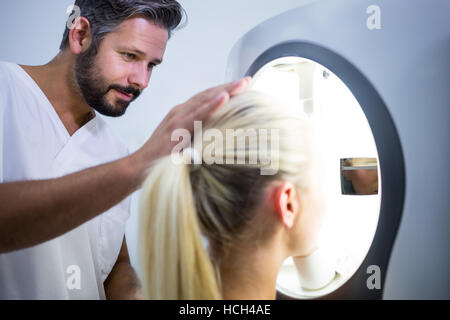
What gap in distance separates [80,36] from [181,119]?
0.42 metres

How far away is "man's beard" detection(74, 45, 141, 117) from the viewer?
3.13 ft

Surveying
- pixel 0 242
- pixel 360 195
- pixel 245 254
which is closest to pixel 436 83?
pixel 360 195

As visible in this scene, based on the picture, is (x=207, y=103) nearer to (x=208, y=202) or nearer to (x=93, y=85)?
(x=208, y=202)

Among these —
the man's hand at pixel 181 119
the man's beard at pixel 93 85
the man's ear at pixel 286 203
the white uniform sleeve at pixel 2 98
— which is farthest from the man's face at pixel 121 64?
the man's ear at pixel 286 203

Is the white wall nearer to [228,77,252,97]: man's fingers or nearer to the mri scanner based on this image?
the mri scanner

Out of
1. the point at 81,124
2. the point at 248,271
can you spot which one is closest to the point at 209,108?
the point at 248,271

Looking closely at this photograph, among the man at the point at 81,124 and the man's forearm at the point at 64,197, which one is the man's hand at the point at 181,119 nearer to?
the man's forearm at the point at 64,197

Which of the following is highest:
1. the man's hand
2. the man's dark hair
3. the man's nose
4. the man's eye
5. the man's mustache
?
the man's dark hair

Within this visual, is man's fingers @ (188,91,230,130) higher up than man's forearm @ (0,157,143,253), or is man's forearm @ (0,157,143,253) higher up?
man's fingers @ (188,91,230,130)

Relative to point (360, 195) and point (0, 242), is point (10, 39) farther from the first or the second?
point (360, 195)

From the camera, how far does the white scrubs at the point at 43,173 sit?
35.8 inches

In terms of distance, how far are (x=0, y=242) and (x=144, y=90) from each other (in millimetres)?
462

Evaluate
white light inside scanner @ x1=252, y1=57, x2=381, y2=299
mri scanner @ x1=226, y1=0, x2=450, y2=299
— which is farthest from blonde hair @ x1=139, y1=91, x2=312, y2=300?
white light inside scanner @ x1=252, y1=57, x2=381, y2=299

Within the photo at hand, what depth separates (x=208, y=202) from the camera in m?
0.71
